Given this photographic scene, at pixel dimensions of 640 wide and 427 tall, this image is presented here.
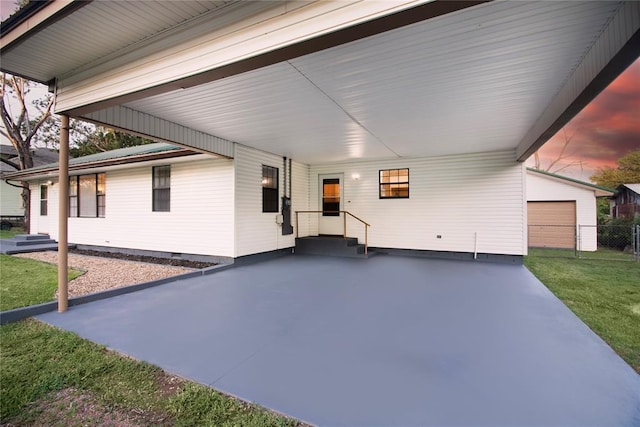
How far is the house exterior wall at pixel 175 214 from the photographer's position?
7215 mm

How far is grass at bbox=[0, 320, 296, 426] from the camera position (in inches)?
71.4

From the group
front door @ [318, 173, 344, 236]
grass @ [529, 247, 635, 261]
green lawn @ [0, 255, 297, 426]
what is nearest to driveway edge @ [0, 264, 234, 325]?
green lawn @ [0, 255, 297, 426]

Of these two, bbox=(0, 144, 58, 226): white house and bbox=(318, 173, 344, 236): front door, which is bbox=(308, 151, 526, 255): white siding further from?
bbox=(0, 144, 58, 226): white house

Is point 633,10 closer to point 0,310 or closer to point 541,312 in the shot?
point 541,312

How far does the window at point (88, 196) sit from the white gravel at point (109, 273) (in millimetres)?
2151

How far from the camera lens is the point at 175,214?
7965mm

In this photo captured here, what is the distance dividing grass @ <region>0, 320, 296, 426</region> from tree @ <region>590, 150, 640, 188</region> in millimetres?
26654

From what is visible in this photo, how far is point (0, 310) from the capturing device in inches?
142

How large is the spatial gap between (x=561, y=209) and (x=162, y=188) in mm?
→ 14922

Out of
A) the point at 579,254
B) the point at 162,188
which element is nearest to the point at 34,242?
the point at 162,188

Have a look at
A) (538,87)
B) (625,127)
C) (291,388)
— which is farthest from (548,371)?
(625,127)

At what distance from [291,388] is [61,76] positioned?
4665 millimetres

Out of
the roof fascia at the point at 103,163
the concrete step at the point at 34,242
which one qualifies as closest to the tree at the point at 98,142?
the roof fascia at the point at 103,163

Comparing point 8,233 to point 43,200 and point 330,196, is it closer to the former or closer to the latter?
point 43,200
